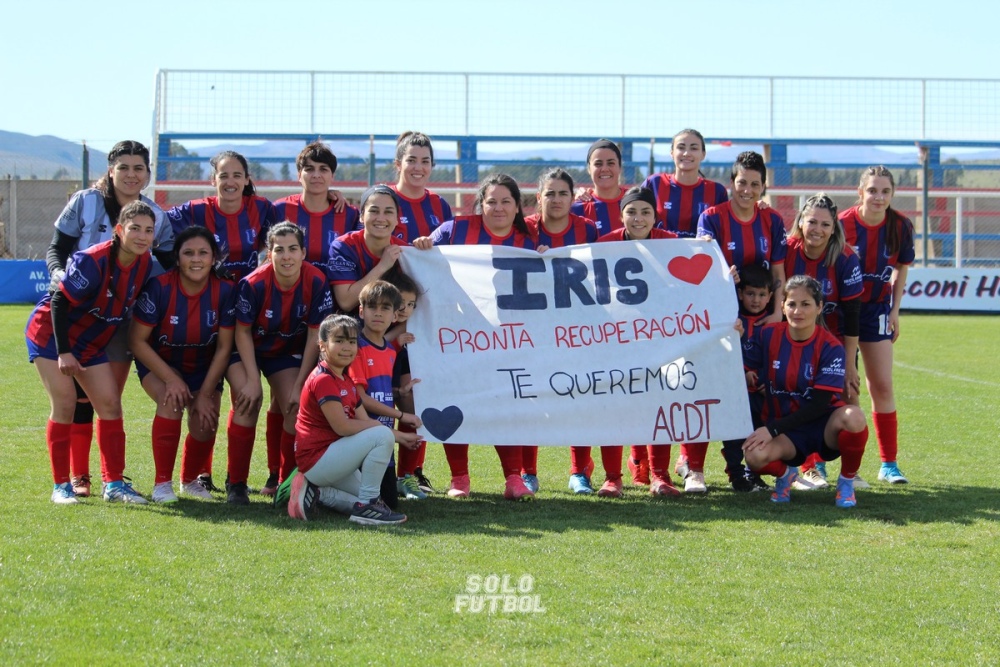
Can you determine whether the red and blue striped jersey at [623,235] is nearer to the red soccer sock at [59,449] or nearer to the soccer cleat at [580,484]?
the soccer cleat at [580,484]

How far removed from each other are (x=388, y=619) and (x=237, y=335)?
7.31 feet

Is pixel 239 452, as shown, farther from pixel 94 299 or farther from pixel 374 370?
pixel 94 299

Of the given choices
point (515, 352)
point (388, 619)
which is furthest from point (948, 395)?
point (388, 619)

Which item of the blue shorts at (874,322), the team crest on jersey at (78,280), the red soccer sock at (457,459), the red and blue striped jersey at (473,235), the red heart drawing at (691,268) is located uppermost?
the red and blue striped jersey at (473,235)

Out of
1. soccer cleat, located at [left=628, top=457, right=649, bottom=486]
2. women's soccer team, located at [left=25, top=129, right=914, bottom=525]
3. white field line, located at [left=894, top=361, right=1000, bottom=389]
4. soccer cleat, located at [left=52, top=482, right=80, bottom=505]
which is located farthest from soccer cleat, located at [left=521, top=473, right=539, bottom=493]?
white field line, located at [left=894, top=361, right=1000, bottom=389]

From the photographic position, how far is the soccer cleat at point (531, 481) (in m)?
5.70

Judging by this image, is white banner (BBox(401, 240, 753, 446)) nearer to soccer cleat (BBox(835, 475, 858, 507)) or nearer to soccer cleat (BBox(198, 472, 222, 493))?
soccer cleat (BBox(835, 475, 858, 507))

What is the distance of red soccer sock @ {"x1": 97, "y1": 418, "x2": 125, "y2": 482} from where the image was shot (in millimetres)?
5195

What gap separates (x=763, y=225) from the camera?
5.75 meters

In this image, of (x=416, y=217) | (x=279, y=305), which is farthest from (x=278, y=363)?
(x=416, y=217)

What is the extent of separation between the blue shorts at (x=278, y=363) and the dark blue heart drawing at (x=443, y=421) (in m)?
0.67

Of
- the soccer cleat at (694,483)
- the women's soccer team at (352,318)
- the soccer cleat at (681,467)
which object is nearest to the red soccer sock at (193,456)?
the women's soccer team at (352,318)

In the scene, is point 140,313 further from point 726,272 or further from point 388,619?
point 726,272

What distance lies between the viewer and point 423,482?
231 inches
